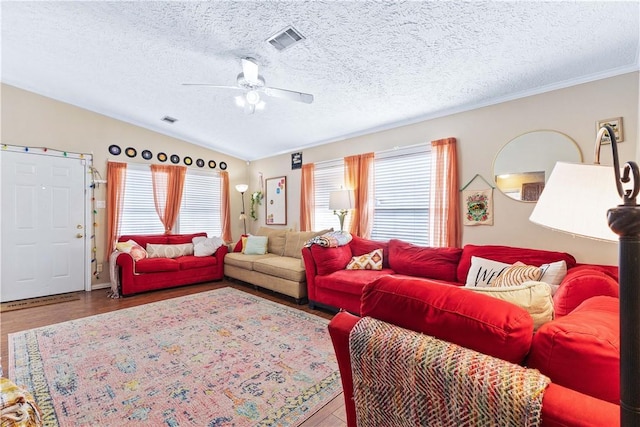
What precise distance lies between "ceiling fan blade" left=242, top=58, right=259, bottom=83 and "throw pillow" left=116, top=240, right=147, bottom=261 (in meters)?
3.28

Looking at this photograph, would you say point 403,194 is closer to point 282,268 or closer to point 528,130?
point 528,130

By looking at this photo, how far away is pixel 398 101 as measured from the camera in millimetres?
3395

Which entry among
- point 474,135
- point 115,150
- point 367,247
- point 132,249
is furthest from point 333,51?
point 115,150

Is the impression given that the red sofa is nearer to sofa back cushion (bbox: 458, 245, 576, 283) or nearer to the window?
the window

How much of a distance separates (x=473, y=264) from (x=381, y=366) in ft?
7.17

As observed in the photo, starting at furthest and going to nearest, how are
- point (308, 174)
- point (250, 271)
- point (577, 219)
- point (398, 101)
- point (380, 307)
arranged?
1. point (308, 174)
2. point (250, 271)
3. point (398, 101)
4. point (380, 307)
5. point (577, 219)

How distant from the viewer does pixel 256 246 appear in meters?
5.11

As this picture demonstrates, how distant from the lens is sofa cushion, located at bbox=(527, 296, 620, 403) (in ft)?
2.40

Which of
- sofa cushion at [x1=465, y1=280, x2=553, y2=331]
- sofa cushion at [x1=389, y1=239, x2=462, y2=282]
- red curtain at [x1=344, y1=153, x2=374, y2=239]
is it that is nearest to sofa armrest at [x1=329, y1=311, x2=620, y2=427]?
sofa cushion at [x1=465, y1=280, x2=553, y2=331]

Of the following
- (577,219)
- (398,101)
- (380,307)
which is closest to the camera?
(577,219)

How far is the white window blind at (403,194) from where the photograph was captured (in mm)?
3789

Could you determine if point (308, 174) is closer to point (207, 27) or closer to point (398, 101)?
point (398, 101)

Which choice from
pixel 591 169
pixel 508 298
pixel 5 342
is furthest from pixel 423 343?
pixel 5 342

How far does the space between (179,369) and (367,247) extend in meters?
2.51
